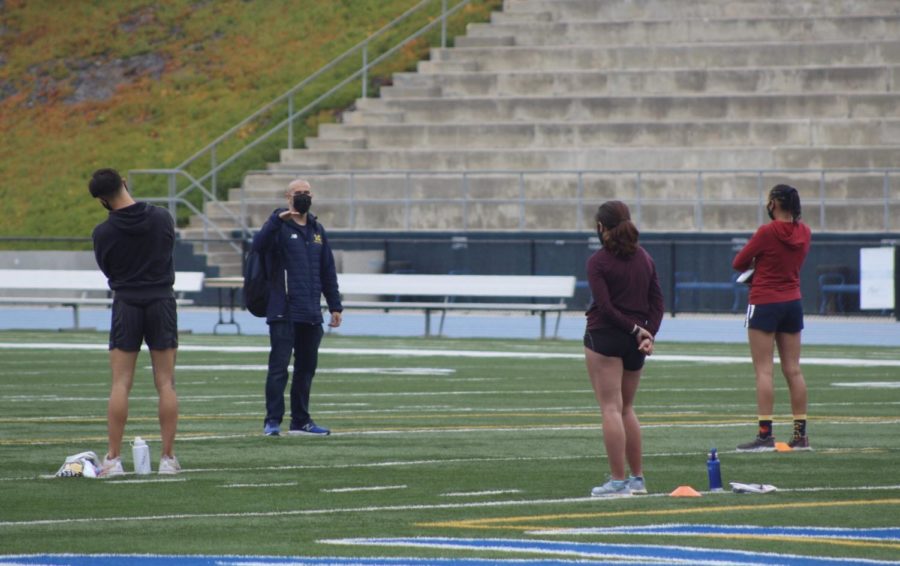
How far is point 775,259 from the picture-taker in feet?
45.3

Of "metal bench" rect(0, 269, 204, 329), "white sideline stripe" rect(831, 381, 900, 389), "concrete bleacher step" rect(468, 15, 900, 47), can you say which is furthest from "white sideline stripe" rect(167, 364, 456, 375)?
"concrete bleacher step" rect(468, 15, 900, 47)

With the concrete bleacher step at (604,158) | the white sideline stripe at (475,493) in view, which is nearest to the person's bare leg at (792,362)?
the white sideline stripe at (475,493)

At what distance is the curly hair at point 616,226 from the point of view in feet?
35.6

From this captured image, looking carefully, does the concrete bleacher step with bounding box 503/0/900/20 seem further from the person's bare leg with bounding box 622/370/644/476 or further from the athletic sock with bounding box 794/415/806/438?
the person's bare leg with bounding box 622/370/644/476

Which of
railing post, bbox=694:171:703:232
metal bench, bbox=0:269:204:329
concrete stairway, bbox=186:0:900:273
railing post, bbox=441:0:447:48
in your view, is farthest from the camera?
railing post, bbox=441:0:447:48

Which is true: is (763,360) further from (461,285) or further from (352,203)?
(352,203)

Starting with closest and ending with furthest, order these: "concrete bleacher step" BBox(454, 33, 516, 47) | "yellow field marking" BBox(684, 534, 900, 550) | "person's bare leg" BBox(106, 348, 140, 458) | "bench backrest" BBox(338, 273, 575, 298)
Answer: "yellow field marking" BBox(684, 534, 900, 550) < "person's bare leg" BBox(106, 348, 140, 458) < "bench backrest" BBox(338, 273, 575, 298) < "concrete bleacher step" BBox(454, 33, 516, 47)

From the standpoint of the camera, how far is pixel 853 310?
3556 centimetres

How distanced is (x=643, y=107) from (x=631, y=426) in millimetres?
32469

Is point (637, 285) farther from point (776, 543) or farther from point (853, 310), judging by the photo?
point (853, 310)

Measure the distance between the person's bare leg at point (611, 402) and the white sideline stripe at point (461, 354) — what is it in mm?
13806

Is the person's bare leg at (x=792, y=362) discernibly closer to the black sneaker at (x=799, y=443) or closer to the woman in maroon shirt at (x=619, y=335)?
the black sneaker at (x=799, y=443)

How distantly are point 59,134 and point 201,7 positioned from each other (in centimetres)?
729

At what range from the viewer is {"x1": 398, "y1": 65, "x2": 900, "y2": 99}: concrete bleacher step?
4197cm
